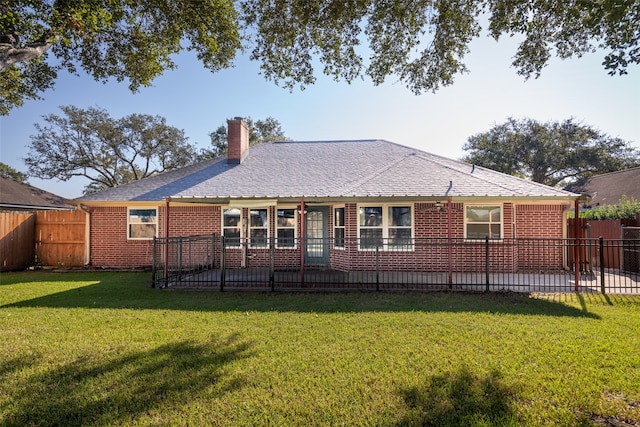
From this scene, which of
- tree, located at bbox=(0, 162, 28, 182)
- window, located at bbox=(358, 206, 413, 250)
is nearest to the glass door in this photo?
window, located at bbox=(358, 206, 413, 250)

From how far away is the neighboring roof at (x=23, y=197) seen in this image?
1756 centimetres

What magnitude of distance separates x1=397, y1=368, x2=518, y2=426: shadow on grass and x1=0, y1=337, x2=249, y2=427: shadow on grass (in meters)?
1.91

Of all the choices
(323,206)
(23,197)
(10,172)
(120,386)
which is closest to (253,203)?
(323,206)

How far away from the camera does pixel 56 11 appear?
7.15 m

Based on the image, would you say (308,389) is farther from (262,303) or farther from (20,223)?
(20,223)

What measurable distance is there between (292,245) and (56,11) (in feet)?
29.7

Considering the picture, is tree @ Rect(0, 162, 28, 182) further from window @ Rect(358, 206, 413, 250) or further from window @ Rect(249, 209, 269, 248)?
window @ Rect(358, 206, 413, 250)

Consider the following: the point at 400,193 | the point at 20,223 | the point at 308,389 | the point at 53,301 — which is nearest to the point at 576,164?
the point at 400,193

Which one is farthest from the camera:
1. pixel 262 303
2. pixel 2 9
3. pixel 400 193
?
pixel 400 193

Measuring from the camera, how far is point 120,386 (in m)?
3.64

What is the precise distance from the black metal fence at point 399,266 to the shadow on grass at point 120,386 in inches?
177

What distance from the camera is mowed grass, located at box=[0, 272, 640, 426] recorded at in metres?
3.17

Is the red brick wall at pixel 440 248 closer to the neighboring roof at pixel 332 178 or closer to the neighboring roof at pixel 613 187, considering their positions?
the neighboring roof at pixel 332 178

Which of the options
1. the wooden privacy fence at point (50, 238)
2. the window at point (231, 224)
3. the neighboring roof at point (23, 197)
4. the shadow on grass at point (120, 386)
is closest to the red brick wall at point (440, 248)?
the window at point (231, 224)
